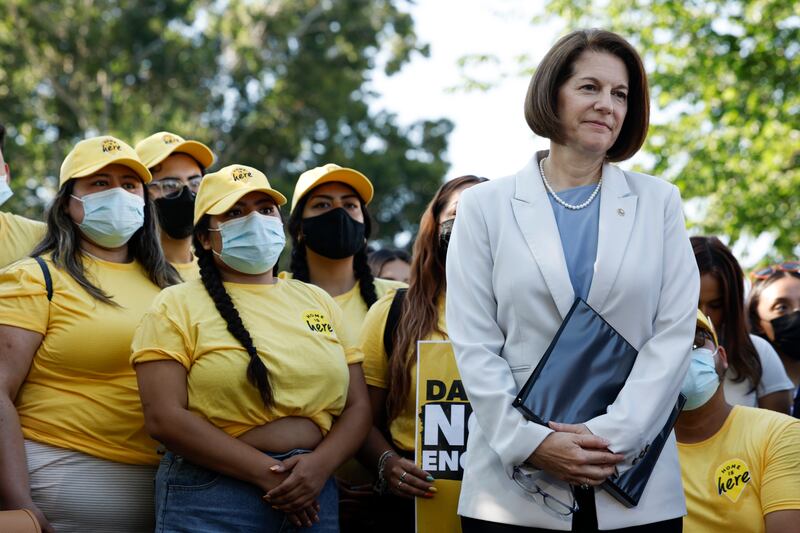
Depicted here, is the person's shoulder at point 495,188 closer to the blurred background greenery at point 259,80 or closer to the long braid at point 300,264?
the long braid at point 300,264

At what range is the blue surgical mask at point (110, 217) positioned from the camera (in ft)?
17.1

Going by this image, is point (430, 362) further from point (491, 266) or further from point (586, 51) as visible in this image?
point (586, 51)

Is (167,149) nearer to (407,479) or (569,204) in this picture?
(407,479)

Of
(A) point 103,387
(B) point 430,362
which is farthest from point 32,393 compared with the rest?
(B) point 430,362

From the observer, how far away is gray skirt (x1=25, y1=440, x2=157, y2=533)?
4.73 meters

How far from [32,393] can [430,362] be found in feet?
5.58

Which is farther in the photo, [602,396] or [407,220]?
[407,220]

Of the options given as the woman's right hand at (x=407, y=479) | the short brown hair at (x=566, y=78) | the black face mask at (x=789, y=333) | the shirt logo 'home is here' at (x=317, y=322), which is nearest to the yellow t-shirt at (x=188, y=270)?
the shirt logo 'home is here' at (x=317, y=322)

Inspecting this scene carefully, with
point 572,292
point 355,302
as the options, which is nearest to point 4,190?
point 355,302

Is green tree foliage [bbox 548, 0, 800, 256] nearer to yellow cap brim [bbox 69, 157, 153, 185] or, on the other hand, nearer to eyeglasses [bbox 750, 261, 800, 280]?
eyeglasses [bbox 750, 261, 800, 280]

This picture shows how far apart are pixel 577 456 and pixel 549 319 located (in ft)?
1.55

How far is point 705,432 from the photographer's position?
492 centimetres

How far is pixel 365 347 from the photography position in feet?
17.4

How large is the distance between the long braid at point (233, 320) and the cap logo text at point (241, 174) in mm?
350
